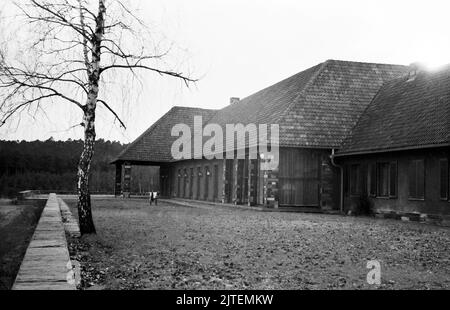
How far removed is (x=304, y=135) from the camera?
26438mm

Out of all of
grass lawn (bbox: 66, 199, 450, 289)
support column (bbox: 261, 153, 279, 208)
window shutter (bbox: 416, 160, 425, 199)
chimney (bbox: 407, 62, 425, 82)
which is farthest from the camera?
chimney (bbox: 407, 62, 425, 82)

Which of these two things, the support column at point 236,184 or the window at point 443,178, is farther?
the support column at point 236,184

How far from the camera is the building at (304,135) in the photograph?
26438mm

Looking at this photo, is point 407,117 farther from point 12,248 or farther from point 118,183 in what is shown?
point 118,183

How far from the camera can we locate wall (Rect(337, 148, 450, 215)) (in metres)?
19.5

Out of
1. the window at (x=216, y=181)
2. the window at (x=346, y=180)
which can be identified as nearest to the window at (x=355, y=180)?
the window at (x=346, y=180)

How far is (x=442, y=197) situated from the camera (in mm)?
19172

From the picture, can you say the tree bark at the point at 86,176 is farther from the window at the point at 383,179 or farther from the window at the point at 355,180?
the window at the point at 355,180

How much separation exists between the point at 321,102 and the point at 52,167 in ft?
216

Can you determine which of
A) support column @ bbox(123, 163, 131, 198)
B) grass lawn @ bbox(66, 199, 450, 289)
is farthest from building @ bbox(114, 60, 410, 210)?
grass lawn @ bbox(66, 199, 450, 289)

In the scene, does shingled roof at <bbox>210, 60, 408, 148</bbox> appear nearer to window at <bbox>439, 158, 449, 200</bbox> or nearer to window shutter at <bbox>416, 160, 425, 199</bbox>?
window shutter at <bbox>416, 160, 425, 199</bbox>

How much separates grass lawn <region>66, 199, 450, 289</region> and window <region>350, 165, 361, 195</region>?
884 centimetres

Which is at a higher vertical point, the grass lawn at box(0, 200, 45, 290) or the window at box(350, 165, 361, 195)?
the window at box(350, 165, 361, 195)
